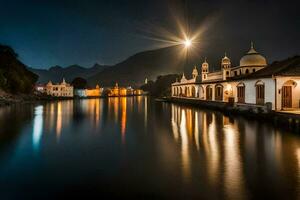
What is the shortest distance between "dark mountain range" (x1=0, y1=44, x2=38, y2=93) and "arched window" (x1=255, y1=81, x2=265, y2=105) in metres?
60.3

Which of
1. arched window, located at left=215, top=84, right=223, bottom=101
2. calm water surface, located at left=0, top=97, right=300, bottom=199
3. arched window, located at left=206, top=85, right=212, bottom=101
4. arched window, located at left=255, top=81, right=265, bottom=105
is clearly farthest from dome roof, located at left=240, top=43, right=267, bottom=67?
calm water surface, located at left=0, top=97, right=300, bottom=199

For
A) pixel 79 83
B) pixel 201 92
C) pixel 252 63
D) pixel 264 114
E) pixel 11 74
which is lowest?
pixel 264 114

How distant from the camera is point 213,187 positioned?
6824 mm

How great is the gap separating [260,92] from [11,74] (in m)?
66.9

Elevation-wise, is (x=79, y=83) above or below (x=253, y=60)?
above

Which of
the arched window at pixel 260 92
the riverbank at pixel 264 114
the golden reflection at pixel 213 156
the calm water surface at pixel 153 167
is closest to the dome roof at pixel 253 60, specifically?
the riverbank at pixel 264 114

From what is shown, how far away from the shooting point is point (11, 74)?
6988 centimetres

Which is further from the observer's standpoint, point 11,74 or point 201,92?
point 11,74

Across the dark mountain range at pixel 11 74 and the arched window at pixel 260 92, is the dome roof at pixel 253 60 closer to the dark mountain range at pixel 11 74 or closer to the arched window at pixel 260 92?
the arched window at pixel 260 92

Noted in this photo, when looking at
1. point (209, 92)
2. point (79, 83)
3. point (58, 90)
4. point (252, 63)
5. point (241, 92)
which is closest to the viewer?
point (241, 92)

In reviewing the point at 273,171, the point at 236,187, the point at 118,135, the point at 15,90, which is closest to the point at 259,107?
Result: the point at 118,135

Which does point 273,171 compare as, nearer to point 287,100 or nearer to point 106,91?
point 287,100

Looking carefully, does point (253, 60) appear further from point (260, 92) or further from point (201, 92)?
point (260, 92)

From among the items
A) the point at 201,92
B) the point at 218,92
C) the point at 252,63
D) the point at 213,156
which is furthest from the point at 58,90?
the point at 213,156
